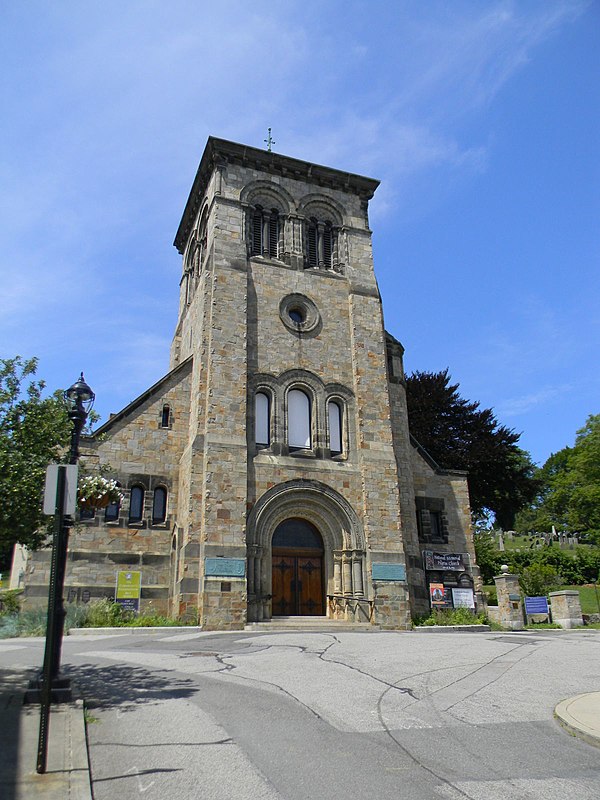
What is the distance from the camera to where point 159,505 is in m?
23.4

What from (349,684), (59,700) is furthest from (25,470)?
(349,684)

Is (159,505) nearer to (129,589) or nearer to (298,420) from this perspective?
(129,589)

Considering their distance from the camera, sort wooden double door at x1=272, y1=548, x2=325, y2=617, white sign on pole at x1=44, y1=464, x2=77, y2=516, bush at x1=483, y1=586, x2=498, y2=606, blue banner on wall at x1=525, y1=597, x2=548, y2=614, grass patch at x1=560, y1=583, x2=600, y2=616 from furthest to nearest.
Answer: bush at x1=483, y1=586, x2=498, y2=606, grass patch at x1=560, y1=583, x2=600, y2=616, blue banner on wall at x1=525, y1=597, x2=548, y2=614, wooden double door at x1=272, y1=548, x2=325, y2=617, white sign on pole at x1=44, y1=464, x2=77, y2=516

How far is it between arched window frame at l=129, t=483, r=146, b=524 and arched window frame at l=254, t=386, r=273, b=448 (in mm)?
4513

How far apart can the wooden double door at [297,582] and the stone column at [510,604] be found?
650 cm

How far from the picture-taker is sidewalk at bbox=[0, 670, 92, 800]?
5.00 m

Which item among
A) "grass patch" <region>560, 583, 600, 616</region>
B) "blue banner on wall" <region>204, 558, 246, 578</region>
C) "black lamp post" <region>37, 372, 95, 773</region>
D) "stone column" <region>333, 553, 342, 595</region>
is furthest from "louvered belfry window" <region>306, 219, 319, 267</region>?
"black lamp post" <region>37, 372, 95, 773</region>

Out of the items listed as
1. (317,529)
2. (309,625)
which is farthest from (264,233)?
(309,625)

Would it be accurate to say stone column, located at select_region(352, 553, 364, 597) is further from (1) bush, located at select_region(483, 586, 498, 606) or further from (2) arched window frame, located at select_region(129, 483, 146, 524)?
(1) bush, located at select_region(483, 586, 498, 606)

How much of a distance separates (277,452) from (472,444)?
18.6 meters

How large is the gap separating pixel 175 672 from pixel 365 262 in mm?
20981

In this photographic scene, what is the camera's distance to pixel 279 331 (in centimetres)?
2519

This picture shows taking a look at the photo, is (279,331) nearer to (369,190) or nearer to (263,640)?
(369,190)

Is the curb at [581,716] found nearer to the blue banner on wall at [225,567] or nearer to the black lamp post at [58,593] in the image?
the black lamp post at [58,593]
